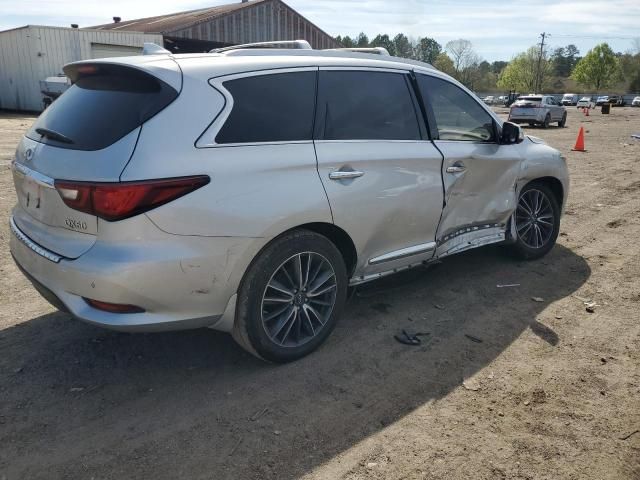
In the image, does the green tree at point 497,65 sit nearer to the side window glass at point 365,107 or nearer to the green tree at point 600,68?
the green tree at point 600,68

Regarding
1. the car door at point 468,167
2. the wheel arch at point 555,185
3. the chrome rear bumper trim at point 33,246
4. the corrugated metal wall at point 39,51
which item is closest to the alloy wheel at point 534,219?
the wheel arch at point 555,185

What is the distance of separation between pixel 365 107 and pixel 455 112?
110cm

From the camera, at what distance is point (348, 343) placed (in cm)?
381

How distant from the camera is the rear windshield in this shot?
9.62ft

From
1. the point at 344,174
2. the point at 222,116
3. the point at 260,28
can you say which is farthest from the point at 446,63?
the point at 222,116

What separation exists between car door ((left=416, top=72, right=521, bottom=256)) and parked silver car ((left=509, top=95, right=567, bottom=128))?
78.8 feet

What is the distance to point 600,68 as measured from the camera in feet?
360

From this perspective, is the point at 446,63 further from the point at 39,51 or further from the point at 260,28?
Answer: the point at 39,51

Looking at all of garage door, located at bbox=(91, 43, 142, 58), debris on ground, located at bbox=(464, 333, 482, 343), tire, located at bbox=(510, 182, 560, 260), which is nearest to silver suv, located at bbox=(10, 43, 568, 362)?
debris on ground, located at bbox=(464, 333, 482, 343)

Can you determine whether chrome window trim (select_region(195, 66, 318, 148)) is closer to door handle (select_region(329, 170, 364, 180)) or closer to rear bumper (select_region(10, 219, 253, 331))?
door handle (select_region(329, 170, 364, 180))

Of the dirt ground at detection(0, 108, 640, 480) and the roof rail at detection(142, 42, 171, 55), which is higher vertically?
the roof rail at detection(142, 42, 171, 55)

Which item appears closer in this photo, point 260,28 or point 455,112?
point 455,112

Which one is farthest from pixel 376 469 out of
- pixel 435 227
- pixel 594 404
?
pixel 435 227

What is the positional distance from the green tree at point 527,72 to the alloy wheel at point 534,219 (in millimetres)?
115655
